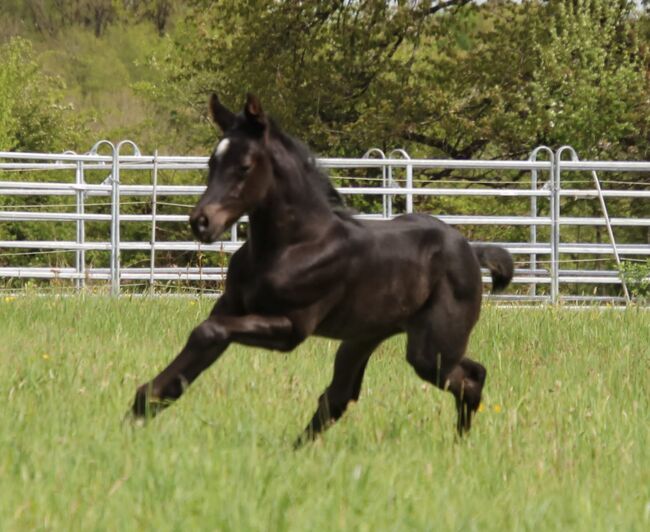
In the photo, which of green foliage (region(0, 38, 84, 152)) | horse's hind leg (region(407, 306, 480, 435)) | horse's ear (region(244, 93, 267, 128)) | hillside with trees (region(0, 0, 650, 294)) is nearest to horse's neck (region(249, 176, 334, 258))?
horse's ear (region(244, 93, 267, 128))

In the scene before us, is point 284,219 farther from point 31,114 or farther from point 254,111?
point 31,114

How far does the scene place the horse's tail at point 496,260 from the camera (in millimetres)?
6059

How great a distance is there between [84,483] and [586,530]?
4.48 feet

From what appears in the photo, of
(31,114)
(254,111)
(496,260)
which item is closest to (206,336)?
(254,111)

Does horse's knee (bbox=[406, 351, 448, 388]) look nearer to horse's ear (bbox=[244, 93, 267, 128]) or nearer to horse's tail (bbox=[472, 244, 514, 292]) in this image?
horse's tail (bbox=[472, 244, 514, 292])

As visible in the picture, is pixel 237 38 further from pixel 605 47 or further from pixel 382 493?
pixel 382 493

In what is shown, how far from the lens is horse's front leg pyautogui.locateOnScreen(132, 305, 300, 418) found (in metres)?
4.60

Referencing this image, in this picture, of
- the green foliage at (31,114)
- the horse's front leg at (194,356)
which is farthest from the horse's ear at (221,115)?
the green foliage at (31,114)

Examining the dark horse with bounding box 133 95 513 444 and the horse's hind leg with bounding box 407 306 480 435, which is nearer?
the dark horse with bounding box 133 95 513 444

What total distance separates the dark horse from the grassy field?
215 mm

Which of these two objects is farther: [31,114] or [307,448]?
[31,114]

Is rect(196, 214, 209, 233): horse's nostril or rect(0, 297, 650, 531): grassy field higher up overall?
rect(196, 214, 209, 233): horse's nostril

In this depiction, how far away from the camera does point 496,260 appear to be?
6.08 meters

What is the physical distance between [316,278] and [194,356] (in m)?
0.61
